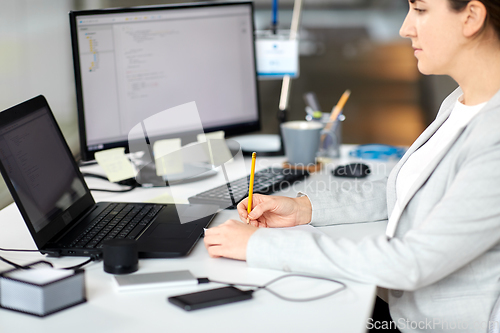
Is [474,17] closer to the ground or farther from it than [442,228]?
farther from it

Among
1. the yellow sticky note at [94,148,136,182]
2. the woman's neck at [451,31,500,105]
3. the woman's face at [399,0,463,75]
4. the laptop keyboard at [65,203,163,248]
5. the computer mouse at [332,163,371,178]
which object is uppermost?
the woman's face at [399,0,463,75]

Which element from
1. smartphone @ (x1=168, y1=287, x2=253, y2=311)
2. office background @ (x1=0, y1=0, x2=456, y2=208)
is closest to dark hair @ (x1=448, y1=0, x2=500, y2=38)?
smartphone @ (x1=168, y1=287, x2=253, y2=311)

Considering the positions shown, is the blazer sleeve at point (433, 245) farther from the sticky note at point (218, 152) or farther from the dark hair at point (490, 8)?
the sticky note at point (218, 152)

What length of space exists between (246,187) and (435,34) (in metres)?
0.59

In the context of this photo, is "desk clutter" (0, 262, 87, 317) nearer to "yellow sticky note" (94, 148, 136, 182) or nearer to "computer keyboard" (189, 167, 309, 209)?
"computer keyboard" (189, 167, 309, 209)

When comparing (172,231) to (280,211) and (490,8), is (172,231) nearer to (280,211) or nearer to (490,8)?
(280,211)

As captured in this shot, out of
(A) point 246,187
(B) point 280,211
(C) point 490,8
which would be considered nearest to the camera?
(C) point 490,8

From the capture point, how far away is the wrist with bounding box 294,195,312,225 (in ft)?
3.55

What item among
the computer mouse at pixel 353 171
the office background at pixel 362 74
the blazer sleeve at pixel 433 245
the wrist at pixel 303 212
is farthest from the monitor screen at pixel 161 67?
the office background at pixel 362 74

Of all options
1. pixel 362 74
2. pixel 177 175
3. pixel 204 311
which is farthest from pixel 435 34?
pixel 362 74

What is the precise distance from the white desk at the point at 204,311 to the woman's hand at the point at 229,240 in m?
0.02

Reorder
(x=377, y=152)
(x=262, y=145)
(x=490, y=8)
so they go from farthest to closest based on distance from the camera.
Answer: (x=262, y=145), (x=377, y=152), (x=490, y=8)

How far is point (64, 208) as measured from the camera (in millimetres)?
999

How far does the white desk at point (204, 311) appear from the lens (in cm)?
67
